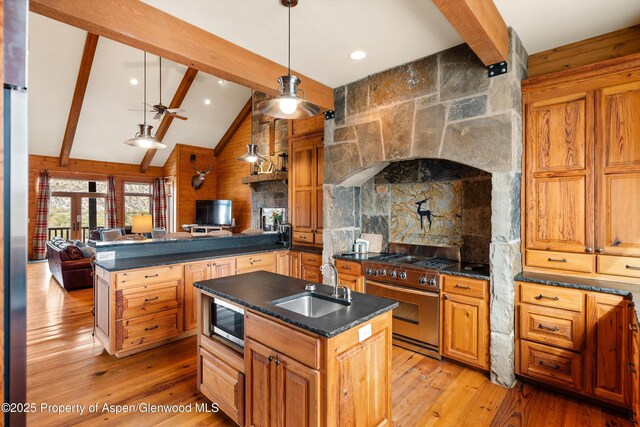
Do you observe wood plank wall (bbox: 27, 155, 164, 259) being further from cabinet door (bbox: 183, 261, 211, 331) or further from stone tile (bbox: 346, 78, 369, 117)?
stone tile (bbox: 346, 78, 369, 117)

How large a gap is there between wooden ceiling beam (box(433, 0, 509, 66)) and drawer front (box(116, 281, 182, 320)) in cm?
341

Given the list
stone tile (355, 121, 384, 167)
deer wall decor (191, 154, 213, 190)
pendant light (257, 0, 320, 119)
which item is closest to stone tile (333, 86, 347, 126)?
stone tile (355, 121, 384, 167)

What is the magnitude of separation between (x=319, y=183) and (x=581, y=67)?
3.13 metres

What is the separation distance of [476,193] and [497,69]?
1.18 metres

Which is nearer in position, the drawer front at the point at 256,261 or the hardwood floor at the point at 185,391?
the hardwood floor at the point at 185,391

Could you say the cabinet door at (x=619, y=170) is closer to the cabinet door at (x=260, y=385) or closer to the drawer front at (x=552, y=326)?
the drawer front at (x=552, y=326)

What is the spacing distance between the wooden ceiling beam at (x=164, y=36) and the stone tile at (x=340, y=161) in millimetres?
1045

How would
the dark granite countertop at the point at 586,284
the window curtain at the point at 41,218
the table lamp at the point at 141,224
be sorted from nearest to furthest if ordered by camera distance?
1. the dark granite countertop at the point at 586,284
2. the table lamp at the point at 141,224
3. the window curtain at the point at 41,218

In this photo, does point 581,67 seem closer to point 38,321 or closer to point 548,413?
point 548,413

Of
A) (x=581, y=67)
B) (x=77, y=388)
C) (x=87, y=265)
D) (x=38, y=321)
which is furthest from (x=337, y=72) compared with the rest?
(x=87, y=265)

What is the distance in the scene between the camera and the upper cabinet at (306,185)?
4.77 meters

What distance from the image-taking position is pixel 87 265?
5.45m

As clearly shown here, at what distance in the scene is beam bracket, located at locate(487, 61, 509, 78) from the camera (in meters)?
2.62

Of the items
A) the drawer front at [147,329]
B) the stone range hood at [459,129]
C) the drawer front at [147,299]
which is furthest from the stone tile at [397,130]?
the drawer front at [147,329]
